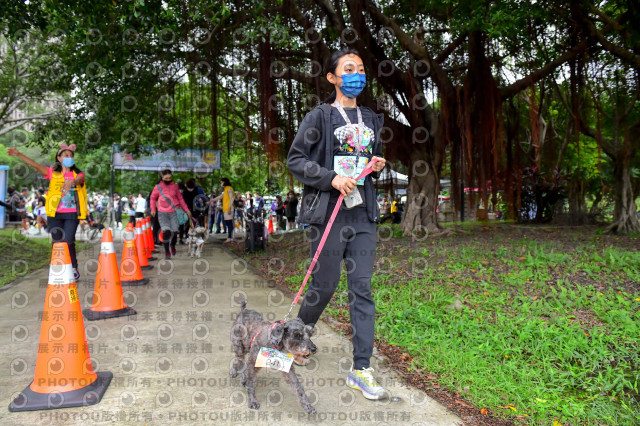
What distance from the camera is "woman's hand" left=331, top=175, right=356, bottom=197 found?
240 cm

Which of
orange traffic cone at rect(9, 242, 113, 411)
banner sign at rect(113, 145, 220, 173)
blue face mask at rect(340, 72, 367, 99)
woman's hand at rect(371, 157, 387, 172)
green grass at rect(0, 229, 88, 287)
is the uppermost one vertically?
banner sign at rect(113, 145, 220, 173)

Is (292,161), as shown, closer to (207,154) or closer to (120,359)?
(120,359)

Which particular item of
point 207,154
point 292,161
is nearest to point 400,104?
point 292,161

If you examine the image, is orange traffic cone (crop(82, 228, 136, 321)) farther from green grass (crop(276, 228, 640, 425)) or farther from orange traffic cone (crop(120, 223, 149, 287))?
green grass (crop(276, 228, 640, 425))

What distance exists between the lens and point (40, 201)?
16359 mm

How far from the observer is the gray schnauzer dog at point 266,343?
86.4 inches

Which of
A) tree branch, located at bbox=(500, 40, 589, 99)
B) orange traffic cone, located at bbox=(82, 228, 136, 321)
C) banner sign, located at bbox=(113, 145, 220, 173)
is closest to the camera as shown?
orange traffic cone, located at bbox=(82, 228, 136, 321)

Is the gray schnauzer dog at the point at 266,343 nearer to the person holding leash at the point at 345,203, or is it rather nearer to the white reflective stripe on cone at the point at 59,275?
the person holding leash at the point at 345,203

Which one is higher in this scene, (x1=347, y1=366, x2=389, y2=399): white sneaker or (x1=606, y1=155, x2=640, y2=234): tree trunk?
(x1=606, y1=155, x2=640, y2=234): tree trunk

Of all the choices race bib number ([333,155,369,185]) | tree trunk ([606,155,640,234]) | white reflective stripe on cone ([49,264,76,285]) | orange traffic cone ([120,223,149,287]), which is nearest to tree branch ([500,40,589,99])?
tree trunk ([606,155,640,234])

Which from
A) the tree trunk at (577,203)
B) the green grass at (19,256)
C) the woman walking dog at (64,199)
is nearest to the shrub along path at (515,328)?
the woman walking dog at (64,199)

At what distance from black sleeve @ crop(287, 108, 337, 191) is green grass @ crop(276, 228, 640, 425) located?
1.58 m

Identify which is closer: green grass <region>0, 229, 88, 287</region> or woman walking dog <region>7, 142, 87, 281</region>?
woman walking dog <region>7, 142, 87, 281</region>

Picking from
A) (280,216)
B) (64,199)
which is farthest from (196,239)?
(280,216)
